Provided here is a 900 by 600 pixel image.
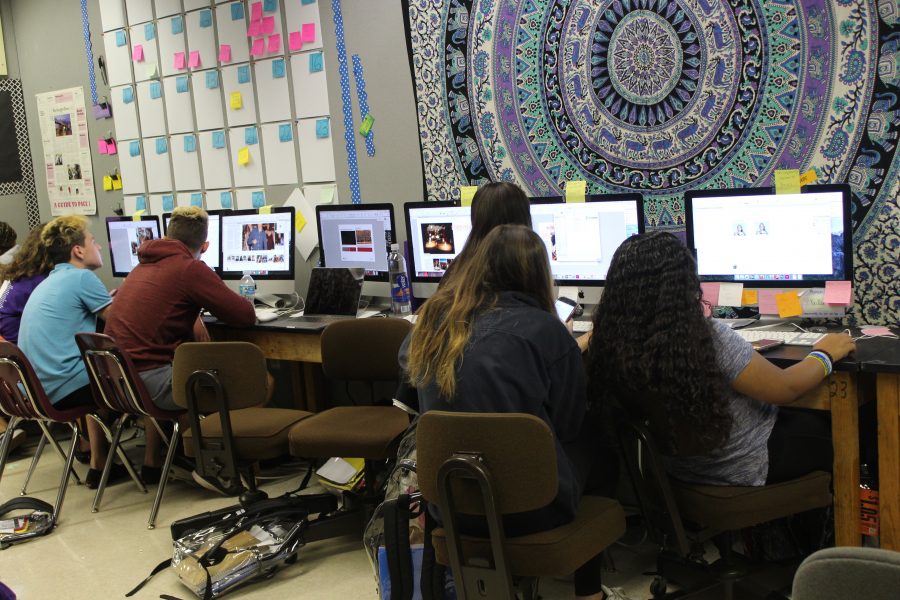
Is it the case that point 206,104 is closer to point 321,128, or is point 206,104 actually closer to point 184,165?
point 184,165

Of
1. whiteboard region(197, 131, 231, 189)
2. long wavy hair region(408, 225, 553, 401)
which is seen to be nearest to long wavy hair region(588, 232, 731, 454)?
long wavy hair region(408, 225, 553, 401)

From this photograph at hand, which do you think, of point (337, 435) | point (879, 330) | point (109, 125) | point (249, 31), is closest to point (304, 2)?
point (249, 31)

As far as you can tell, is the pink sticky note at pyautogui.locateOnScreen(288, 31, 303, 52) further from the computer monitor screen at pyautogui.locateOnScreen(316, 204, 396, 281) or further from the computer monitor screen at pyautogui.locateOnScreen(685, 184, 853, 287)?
the computer monitor screen at pyautogui.locateOnScreen(685, 184, 853, 287)

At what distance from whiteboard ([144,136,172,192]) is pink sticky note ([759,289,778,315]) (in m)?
3.73

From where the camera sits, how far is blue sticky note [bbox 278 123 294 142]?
471 centimetres

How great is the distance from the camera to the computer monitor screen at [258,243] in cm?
452

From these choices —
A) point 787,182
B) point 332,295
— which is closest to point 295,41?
point 332,295

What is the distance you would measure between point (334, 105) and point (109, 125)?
2084 mm

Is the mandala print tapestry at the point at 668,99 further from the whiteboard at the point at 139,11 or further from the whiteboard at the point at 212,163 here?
the whiteboard at the point at 139,11

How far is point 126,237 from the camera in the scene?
5.36 metres

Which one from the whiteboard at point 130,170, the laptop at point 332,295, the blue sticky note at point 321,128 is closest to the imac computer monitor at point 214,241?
the blue sticky note at point 321,128

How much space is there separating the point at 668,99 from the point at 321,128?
190cm

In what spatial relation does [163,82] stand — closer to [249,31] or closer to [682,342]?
[249,31]

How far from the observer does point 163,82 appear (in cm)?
537
